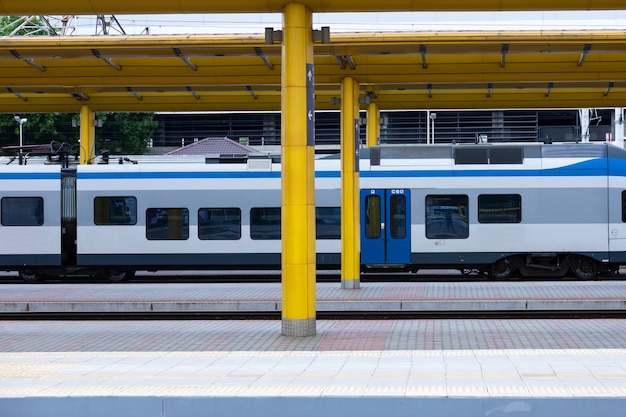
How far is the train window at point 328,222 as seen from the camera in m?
23.0

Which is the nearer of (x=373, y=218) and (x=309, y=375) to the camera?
(x=309, y=375)

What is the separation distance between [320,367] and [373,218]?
538 inches

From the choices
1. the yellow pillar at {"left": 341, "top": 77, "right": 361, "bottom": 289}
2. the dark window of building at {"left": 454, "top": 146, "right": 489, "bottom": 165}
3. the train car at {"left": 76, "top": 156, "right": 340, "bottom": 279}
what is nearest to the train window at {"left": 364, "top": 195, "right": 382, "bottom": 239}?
the dark window of building at {"left": 454, "top": 146, "right": 489, "bottom": 165}

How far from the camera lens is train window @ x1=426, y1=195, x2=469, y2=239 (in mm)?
22641

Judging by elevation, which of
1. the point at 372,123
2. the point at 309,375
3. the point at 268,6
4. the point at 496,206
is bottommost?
the point at 309,375

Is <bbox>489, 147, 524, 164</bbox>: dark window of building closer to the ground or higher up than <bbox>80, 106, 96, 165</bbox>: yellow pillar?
closer to the ground

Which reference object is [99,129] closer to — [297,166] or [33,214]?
[33,214]

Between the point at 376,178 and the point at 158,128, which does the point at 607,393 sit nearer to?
the point at 376,178

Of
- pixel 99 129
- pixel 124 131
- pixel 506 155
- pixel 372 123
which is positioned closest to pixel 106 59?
pixel 372 123

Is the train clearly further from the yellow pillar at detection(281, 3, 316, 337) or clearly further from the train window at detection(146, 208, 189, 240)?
the yellow pillar at detection(281, 3, 316, 337)

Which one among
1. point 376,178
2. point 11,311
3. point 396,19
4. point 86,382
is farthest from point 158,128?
point 86,382

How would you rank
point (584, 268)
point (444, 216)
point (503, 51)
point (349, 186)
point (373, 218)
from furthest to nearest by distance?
point (584, 268) → point (373, 218) → point (444, 216) → point (349, 186) → point (503, 51)

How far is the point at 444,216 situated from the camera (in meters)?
22.7

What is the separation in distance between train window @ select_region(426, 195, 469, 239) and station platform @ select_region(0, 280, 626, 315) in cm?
285
